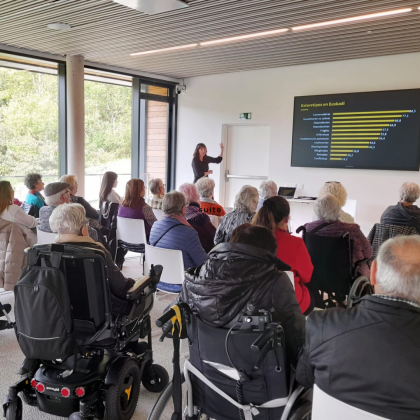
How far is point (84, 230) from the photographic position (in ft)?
7.91

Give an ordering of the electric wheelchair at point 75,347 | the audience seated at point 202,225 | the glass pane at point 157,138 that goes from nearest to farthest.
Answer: the electric wheelchair at point 75,347 → the audience seated at point 202,225 → the glass pane at point 157,138

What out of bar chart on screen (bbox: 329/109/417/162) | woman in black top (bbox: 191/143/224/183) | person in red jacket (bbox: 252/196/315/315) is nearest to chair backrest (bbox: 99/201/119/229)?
person in red jacket (bbox: 252/196/315/315)

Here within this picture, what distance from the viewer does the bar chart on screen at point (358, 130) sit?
21.1ft

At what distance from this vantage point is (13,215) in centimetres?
372

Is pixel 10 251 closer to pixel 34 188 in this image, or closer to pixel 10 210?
pixel 10 210

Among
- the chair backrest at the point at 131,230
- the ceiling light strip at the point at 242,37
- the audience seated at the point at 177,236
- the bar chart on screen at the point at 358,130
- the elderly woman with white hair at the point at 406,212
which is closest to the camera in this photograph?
the audience seated at the point at 177,236

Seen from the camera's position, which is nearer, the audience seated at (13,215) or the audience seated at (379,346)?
the audience seated at (379,346)

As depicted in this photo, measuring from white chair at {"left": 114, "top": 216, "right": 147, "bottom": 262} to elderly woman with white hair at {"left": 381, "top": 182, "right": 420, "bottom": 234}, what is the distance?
2635mm

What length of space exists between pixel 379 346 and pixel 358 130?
20.3 ft

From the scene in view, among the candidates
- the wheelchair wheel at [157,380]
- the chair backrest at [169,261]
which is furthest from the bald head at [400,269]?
the chair backrest at [169,261]

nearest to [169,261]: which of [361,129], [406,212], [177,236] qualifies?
[177,236]

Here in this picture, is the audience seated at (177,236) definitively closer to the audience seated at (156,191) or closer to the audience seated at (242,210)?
the audience seated at (242,210)

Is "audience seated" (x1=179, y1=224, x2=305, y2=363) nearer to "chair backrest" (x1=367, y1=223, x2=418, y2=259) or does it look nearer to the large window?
"chair backrest" (x1=367, y1=223, x2=418, y2=259)

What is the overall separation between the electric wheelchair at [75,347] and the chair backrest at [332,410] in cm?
111
